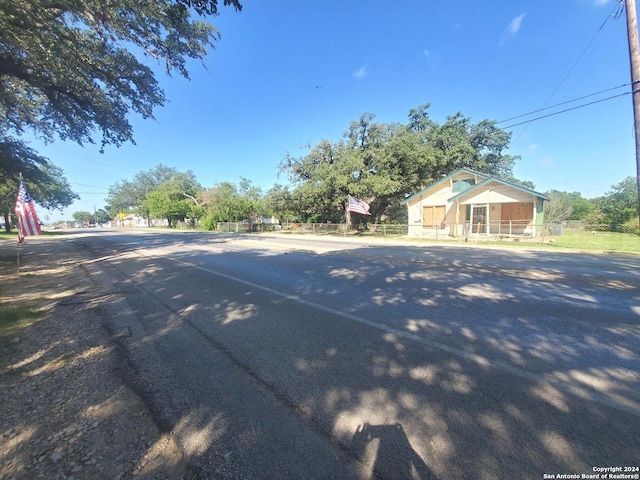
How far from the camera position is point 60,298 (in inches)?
239

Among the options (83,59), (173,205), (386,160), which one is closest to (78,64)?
(83,59)

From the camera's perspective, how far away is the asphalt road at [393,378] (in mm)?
1828

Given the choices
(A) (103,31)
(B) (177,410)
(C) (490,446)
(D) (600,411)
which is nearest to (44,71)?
(A) (103,31)

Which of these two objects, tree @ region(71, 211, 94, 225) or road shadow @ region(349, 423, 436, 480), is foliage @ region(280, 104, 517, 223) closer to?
road shadow @ region(349, 423, 436, 480)

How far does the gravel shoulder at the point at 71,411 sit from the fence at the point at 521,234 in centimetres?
1788

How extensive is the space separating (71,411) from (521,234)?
23440 millimetres

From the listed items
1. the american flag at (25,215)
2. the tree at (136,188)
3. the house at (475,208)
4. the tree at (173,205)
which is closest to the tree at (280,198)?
the house at (475,208)

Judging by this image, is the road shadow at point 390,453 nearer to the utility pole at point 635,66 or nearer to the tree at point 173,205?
the utility pole at point 635,66

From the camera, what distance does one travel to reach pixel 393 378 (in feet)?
8.82

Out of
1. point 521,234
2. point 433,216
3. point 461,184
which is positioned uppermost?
point 461,184

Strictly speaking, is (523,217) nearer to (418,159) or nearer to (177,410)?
(418,159)

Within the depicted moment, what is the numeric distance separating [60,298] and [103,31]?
357 inches

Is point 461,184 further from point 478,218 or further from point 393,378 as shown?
point 393,378

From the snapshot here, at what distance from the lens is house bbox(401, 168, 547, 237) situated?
65.1 ft
